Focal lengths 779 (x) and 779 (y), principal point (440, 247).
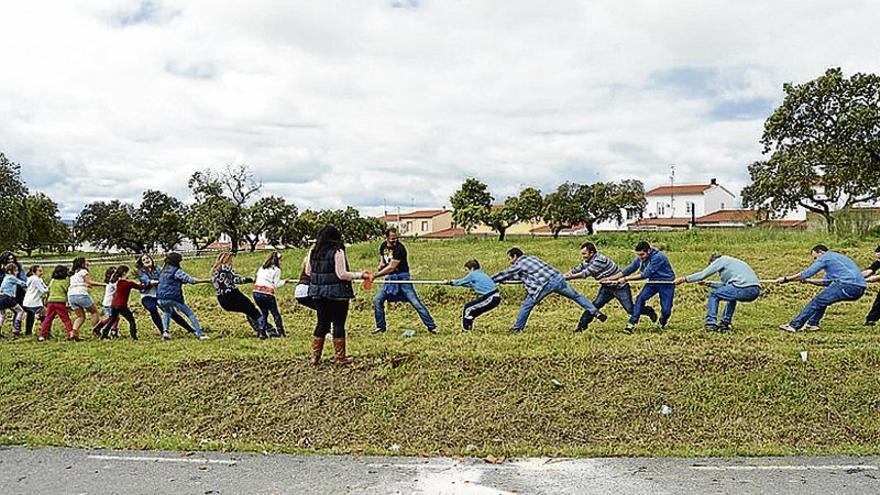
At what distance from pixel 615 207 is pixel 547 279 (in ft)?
222

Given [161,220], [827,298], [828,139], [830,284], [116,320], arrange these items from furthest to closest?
[161,220] → [828,139] → [116,320] → [830,284] → [827,298]

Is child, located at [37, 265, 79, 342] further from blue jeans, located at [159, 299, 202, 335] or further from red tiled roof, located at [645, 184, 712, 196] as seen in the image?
red tiled roof, located at [645, 184, 712, 196]

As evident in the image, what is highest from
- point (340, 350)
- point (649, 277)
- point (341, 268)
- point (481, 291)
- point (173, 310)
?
point (341, 268)

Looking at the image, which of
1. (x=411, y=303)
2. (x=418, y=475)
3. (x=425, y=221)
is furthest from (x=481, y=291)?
(x=425, y=221)

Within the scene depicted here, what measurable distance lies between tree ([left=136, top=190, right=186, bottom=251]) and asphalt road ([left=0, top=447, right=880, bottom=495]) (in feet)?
238

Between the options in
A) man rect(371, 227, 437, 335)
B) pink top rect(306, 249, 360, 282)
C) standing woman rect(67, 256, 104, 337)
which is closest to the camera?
pink top rect(306, 249, 360, 282)

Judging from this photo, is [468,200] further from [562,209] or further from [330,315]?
[330,315]

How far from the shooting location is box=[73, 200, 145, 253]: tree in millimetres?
88312

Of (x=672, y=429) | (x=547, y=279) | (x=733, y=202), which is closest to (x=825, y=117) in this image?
(x=547, y=279)

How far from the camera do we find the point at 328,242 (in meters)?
10.5

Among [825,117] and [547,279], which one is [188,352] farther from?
[825,117]

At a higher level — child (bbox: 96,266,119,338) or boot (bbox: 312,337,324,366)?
child (bbox: 96,266,119,338)

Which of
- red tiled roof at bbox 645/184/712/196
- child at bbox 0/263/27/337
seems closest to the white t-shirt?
child at bbox 0/263/27/337

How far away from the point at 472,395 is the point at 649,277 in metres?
4.72
